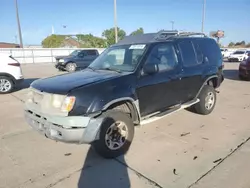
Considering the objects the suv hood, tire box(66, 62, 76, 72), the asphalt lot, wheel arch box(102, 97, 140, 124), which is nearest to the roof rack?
the suv hood

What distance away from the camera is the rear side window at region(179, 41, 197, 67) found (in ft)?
16.3

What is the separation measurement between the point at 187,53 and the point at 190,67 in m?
0.31

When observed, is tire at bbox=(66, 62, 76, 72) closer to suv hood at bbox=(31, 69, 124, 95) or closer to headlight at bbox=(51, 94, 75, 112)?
suv hood at bbox=(31, 69, 124, 95)

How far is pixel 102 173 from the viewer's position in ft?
10.7

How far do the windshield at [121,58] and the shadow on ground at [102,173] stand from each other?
1596 mm

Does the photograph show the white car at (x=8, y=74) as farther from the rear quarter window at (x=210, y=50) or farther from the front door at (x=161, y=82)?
the rear quarter window at (x=210, y=50)

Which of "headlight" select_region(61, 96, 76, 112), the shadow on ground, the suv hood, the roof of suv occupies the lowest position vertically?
the shadow on ground

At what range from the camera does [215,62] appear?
5.86 m

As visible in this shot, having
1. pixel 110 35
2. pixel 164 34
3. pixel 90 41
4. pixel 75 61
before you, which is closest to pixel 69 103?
pixel 164 34

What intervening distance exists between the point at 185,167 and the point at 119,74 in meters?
1.79

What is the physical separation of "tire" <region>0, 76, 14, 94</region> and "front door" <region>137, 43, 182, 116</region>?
6620 millimetres

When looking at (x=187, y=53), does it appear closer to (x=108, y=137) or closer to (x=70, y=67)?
(x=108, y=137)

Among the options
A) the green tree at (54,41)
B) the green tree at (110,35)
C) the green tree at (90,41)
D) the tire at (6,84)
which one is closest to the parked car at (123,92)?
the tire at (6,84)

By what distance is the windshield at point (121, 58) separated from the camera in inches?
167
